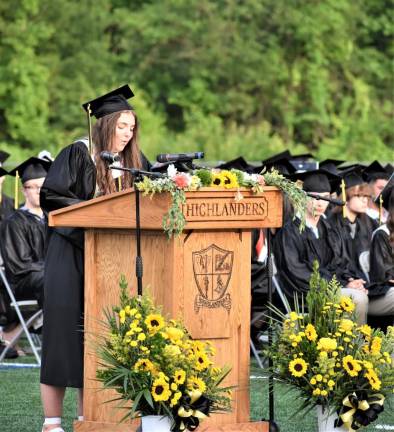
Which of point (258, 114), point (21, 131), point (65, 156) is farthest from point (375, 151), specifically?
point (65, 156)

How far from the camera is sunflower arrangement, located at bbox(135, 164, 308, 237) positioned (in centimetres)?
525

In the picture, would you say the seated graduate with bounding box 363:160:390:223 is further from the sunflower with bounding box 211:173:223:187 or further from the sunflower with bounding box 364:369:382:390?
the sunflower with bounding box 211:173:223:187

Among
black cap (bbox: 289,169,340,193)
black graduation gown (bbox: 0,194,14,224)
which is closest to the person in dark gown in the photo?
black cap (bbox: 289,169,340,193)

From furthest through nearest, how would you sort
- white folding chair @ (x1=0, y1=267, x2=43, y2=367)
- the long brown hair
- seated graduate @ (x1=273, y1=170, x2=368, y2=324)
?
seated graduate @ (x1=273, y1=170, x2=368, y2=324) → white folding chair @ (x1=0, y1=267, x2=43, y2=367) → the long brown hair

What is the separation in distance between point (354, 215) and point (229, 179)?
6780mm

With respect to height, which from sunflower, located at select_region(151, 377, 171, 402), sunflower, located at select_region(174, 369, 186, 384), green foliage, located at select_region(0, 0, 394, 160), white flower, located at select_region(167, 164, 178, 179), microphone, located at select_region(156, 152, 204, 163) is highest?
green foliage, located at select_region(0, 0, 394, 160)

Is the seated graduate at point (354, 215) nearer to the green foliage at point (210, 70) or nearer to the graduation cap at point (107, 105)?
the graduation cap at point (107, 105)

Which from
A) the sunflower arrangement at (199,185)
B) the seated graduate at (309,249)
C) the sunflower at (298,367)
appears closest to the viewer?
the sunflower arrangement at (199,185)

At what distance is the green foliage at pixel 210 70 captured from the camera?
25.7 metres

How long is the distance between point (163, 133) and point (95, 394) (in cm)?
2135

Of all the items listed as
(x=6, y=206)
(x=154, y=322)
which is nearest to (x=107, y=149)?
(x=154, y=322)

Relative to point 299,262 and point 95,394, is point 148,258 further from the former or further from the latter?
point 299,262

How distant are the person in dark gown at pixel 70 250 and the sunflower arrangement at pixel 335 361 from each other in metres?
1.05

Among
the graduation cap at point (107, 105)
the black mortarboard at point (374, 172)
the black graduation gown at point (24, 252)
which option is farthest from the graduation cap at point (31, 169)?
the graduation cap at point (107, 105)
